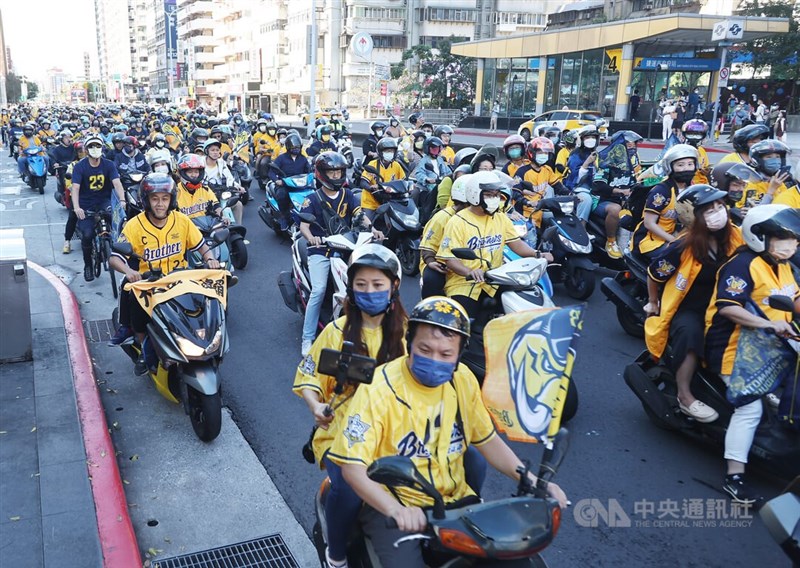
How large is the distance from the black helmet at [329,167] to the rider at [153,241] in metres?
1.65

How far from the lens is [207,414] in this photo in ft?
17.6

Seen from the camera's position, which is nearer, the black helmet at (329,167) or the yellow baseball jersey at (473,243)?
the yellow baseball jersey at (473,243)

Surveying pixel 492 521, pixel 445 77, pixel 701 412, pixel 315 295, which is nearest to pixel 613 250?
pixel 315 295

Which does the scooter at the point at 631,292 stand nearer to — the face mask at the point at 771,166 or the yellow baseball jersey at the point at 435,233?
the face mask at the point at 771,166

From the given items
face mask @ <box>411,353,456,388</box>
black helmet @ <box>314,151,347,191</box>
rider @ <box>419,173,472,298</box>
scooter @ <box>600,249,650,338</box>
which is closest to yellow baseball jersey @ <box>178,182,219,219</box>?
black helmet @ <box>314,151,347,191</box>

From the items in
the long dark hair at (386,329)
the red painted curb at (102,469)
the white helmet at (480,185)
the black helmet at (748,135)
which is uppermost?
the black helmet at (748,135)

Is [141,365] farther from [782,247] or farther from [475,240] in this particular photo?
Result: [782,247]

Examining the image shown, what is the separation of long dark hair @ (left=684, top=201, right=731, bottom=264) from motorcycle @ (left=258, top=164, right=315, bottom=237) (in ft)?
24.3

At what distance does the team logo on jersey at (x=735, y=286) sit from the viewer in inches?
184

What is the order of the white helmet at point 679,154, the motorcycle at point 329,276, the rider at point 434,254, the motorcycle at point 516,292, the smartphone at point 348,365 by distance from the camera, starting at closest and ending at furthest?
the smartphone at point 348,365
the motorcycle at point 516,292
the rider at point 434,254
the motorcycle at point 329,276
the white helmet at point 679,154

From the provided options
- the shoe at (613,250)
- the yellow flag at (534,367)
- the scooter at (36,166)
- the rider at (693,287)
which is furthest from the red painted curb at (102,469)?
the scooter at (36,166)

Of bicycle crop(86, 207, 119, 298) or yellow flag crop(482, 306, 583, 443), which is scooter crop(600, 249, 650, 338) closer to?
yellow flag crop(482, 306, 583, 443)

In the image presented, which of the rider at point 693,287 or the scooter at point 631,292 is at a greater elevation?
the rider at point 693,287

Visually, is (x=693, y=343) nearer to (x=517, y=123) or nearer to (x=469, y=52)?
(x=517, y=123)
